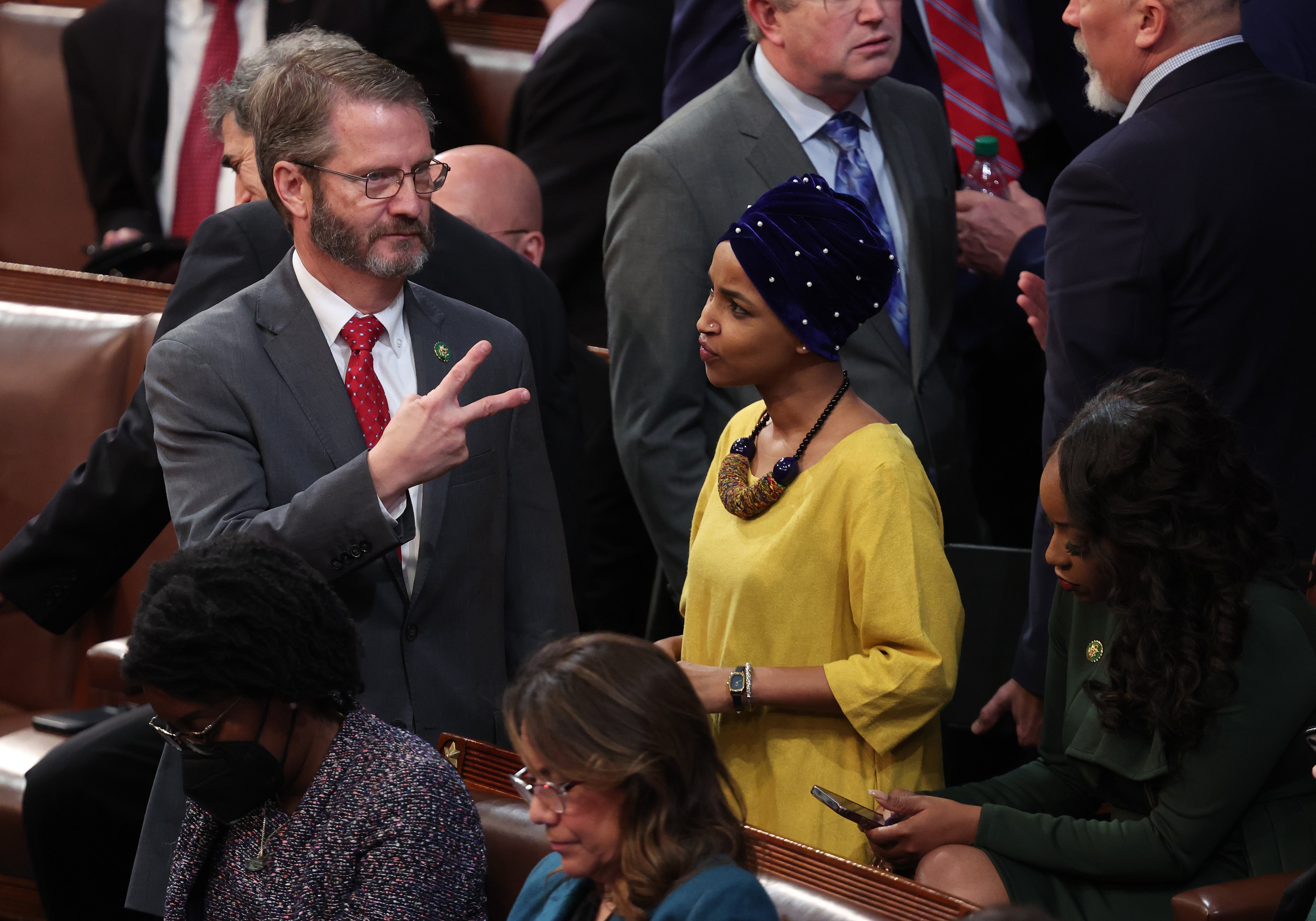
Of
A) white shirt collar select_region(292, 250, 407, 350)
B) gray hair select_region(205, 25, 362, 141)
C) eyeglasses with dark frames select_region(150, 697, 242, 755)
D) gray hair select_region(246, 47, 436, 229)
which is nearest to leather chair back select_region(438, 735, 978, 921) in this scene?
eyeglasses with dark frames select_region(150, 697, 242, 755)

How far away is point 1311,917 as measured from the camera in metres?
1.78

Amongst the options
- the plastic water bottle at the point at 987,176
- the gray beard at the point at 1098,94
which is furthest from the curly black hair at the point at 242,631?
the plastic water bottle at the point at 987,176

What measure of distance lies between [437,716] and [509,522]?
333 mm

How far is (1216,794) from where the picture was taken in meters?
2.09

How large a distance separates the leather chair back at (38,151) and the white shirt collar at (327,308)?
2.99 m

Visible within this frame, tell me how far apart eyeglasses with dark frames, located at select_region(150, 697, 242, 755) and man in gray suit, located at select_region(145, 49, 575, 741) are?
24 centimetres

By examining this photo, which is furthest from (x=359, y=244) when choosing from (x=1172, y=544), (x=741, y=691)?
(x=1172, y=544)

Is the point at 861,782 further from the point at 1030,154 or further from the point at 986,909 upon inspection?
the point at 1030,154

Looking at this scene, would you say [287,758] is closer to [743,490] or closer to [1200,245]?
[743,490]

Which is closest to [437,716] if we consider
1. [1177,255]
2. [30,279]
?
[1177,255]

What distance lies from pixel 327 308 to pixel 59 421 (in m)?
1.60

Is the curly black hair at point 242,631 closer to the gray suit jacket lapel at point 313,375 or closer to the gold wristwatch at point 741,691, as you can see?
the gray suit jacket lapel at point 313,375

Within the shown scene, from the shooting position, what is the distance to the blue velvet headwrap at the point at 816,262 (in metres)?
2.25

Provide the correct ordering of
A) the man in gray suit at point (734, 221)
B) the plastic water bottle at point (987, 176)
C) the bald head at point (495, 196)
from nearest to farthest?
the man in gray suit at point (734, 221), the plastic water bottle at point (987, 176), the bald head at point (495, 196)
